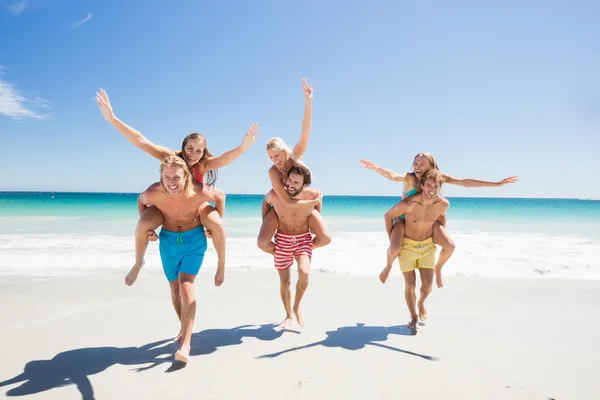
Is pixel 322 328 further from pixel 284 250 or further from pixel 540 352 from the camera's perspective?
pixel 540 352

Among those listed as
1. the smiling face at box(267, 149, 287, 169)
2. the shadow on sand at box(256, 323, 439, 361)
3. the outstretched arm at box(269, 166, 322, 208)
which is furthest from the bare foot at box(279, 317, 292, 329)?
the smiling face at box(267, 149, 287, 169)

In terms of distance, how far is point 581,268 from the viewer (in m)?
8.14

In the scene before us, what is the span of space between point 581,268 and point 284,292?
763cm

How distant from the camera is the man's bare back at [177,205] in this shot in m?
3.61

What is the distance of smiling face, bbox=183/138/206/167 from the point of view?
147 inches

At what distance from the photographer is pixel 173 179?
11.2ft

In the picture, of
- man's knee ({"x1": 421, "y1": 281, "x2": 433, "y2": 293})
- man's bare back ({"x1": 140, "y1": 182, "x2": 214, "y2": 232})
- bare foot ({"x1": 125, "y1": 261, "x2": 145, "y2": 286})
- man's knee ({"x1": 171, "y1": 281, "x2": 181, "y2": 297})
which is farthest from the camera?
man's knee ({"x1": 421, "y1": 281, "x2": 433, "y2": 293})

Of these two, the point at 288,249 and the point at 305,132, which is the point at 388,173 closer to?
the point at 305,132

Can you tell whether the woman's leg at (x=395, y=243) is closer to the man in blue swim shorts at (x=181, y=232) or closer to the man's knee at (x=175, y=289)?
the man in blue swim shorts at (x=181, y=232)

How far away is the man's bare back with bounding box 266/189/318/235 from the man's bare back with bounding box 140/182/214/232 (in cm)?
94

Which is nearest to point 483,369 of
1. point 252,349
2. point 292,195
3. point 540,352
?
point 540,352

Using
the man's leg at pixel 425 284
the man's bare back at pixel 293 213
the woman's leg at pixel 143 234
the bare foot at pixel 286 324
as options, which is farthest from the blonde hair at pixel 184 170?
the man's leg at pixel 425 284

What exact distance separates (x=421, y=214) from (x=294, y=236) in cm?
165

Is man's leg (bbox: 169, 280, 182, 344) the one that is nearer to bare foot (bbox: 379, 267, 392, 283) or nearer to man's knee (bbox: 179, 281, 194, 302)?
man's knee (bbox: 179, 281, 194, 302)
